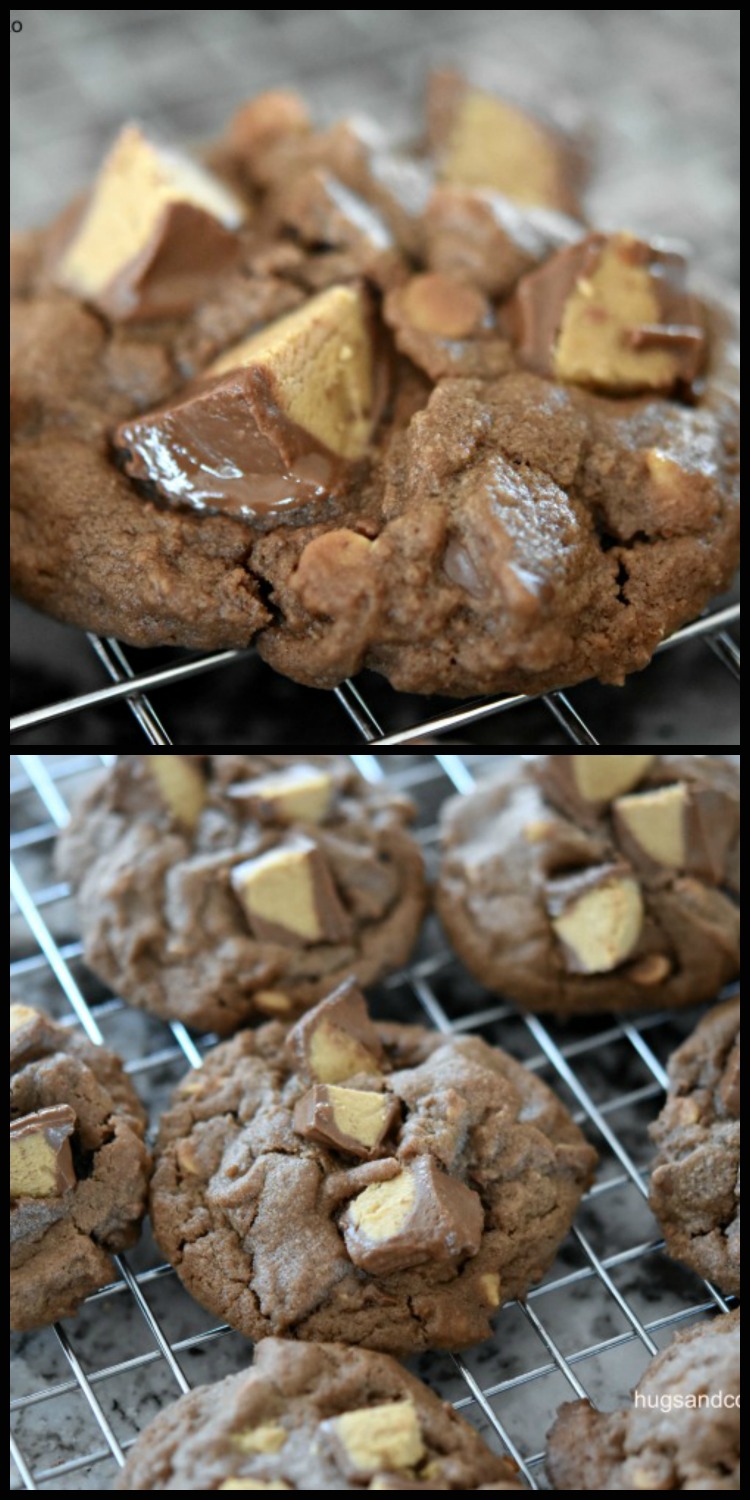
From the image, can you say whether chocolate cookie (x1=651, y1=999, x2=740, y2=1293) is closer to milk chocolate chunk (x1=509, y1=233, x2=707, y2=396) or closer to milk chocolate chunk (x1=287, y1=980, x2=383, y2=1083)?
milk chocolate chunk (x1=287, y1=980, x2=383, y2=1083)

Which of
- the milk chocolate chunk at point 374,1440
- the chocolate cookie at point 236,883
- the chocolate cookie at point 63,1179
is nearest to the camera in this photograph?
the milk chocolate chunk at point 374,1440

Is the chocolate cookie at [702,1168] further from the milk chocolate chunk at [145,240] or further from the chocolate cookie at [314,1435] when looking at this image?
the milk chocolate chunk at [145,240]

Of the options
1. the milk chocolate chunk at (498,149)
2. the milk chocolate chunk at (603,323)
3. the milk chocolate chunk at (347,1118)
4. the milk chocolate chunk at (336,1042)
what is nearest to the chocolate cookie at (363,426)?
the milk chocolate chunk at (603,323)

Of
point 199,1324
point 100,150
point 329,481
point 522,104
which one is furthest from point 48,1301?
point 100,150

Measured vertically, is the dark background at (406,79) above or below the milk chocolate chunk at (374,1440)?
above

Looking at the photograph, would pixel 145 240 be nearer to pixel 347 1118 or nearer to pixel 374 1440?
pixel 347 1118

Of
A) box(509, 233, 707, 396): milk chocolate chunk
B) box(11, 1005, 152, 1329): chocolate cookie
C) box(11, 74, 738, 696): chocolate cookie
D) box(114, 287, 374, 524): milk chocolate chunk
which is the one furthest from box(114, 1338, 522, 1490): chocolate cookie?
box(509, 233, 707, 396): milk chocolate chunk

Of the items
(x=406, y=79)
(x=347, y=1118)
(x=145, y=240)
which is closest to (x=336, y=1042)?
(x=347, y=1118)

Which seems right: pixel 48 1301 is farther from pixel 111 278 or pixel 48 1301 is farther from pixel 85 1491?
pixel 111 278
